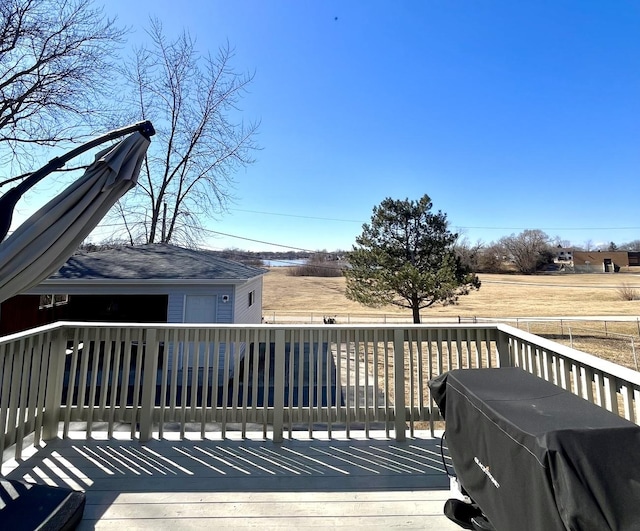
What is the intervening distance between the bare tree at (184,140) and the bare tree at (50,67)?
3.23m

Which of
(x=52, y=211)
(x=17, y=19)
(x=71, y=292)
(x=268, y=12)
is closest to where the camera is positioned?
(x=52, y=211)

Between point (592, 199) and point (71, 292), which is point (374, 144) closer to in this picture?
point (71, 292)

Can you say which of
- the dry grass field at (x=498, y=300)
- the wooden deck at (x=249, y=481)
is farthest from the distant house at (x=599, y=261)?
the wooden deck at (x=249, y=481)

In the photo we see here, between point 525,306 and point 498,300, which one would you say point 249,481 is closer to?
point 525,306

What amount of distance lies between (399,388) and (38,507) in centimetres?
266

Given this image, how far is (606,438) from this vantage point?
1089 millimetres

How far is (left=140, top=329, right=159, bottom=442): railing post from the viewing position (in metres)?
2.87

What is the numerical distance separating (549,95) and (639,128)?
7.02m

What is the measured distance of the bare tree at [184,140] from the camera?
43.6ft

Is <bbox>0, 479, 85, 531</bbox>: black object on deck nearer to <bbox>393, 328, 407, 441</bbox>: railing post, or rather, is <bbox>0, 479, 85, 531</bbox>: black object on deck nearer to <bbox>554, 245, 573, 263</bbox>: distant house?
<bbox>393, 328, 407, 441</bbox>: railing post

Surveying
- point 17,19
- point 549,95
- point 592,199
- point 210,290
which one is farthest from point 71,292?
point 592,199

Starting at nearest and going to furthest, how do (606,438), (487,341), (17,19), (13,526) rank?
1. (606,438)
2. (13,526)
3. (487,341)
4. (17,19)

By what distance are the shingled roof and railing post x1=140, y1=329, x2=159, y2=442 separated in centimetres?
496

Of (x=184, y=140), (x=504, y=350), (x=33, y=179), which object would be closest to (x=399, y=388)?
(x=504, y=350)
